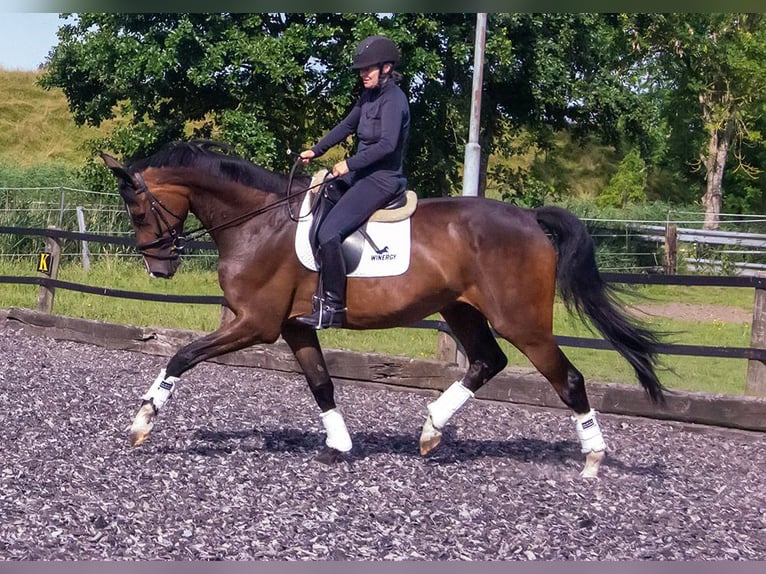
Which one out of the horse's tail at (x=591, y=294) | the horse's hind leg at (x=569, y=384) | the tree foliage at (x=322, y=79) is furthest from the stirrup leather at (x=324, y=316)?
the tree foliage at (x=322, y=79)

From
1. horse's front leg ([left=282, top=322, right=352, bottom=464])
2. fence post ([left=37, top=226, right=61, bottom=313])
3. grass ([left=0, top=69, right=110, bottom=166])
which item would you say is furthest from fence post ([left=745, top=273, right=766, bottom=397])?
grass ([left=0, top=69, right=110, bottom=166])

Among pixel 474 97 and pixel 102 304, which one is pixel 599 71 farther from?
pixel 102 304

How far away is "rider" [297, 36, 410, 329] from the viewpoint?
6055 mm

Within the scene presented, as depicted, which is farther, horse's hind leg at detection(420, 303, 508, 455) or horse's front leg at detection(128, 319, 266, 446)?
horse's hind leg at detection(420, 303, 508, 455)

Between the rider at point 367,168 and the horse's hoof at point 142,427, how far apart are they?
44.2 inches

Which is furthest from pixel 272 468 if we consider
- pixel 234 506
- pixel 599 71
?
pixel 599 71

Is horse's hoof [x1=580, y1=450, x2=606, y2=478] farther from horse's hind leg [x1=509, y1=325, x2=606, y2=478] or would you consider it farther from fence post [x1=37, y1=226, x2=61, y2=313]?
fence post [x1=37, y1=226, x2=61, y2=313]

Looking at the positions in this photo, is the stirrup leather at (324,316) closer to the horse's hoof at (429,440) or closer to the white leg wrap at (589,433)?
the horse's hoof at (429,440)

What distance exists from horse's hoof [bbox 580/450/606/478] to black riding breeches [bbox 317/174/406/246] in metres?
2.05

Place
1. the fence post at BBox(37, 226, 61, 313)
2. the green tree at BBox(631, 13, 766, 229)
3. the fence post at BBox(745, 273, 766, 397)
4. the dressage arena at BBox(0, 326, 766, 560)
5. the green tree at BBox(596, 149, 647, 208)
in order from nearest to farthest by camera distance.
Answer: the dressage arena at BBox(0, 326, 766, 560), the fence post at BBox(745, 273, 766, 397), the fence post at BBox(37, 226, 61, 313), the green tree at BBox(631, 13, 766, 229), the green tree at BBox(596, 149, 647, 208)

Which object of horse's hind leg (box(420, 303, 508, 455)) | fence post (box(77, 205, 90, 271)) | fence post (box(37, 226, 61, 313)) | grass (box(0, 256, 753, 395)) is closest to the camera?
horse's hind leg (box(420, 303, 508, 455))

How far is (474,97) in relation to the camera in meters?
15.1

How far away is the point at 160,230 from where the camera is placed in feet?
21.1

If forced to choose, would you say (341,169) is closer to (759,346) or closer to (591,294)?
(591,294)
